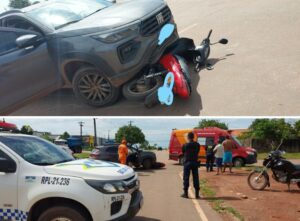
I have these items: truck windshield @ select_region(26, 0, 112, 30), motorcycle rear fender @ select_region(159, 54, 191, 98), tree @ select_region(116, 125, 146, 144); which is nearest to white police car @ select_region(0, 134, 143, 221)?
motorcycle rear fender @ select_region(159, 54, 191, 98)

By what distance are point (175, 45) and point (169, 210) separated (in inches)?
117

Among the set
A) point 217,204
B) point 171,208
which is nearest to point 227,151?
point 217,204

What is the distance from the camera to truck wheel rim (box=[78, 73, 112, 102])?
23.0 ft

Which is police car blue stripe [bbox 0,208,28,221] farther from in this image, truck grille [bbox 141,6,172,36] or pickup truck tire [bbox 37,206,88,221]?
truck grille [bbox 141,6,172,36]

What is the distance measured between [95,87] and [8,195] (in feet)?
8.25

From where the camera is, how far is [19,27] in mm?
6855

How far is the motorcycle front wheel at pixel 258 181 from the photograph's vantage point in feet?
32.8

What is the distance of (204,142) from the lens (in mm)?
20422

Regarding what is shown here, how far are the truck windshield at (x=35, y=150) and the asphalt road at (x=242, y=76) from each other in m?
1.14

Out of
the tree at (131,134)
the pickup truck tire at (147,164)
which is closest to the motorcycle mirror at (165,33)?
the pickup truck tire at (147,164)

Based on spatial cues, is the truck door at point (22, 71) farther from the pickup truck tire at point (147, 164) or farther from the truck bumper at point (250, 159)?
the truck bumper at point (250, 159)

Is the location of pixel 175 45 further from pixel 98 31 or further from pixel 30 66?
pixel 30 66

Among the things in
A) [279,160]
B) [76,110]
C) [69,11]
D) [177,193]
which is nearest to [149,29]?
[69,11]

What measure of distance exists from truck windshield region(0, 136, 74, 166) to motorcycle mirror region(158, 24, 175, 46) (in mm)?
2534
